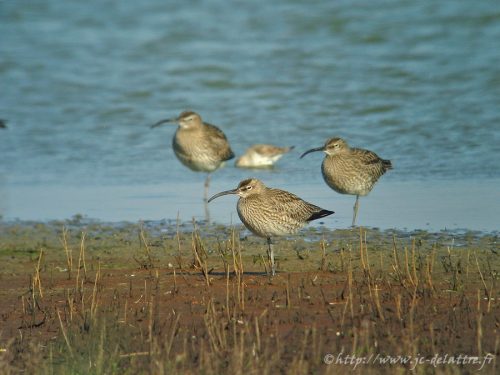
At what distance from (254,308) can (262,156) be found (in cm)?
868

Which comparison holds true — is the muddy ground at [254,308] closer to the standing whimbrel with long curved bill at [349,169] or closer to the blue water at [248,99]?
the standing whimbrel with long curved bill at [349,169]

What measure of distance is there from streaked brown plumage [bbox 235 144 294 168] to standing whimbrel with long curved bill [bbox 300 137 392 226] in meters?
3.33

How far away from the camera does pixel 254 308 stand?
8391 millimetres

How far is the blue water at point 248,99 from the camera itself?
14.3m

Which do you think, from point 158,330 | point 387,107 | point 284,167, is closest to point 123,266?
point 158,330

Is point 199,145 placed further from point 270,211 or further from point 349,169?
point 270,211

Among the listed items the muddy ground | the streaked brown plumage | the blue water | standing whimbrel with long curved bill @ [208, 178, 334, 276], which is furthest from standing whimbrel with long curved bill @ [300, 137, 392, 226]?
the streaked brown plumage

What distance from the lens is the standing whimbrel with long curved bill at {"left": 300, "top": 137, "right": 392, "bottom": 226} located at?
13094 mm

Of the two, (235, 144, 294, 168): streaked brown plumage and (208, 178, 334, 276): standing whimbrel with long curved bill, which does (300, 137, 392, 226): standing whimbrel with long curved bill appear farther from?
(235, 144, 294, 168): streaked brown plumage

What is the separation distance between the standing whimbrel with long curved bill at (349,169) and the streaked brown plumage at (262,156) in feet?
10.9

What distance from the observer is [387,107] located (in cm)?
1975

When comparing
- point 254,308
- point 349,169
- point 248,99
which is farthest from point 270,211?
point 248,99

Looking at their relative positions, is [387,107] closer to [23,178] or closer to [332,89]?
[332,89]

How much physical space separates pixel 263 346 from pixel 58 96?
51.5 ft
